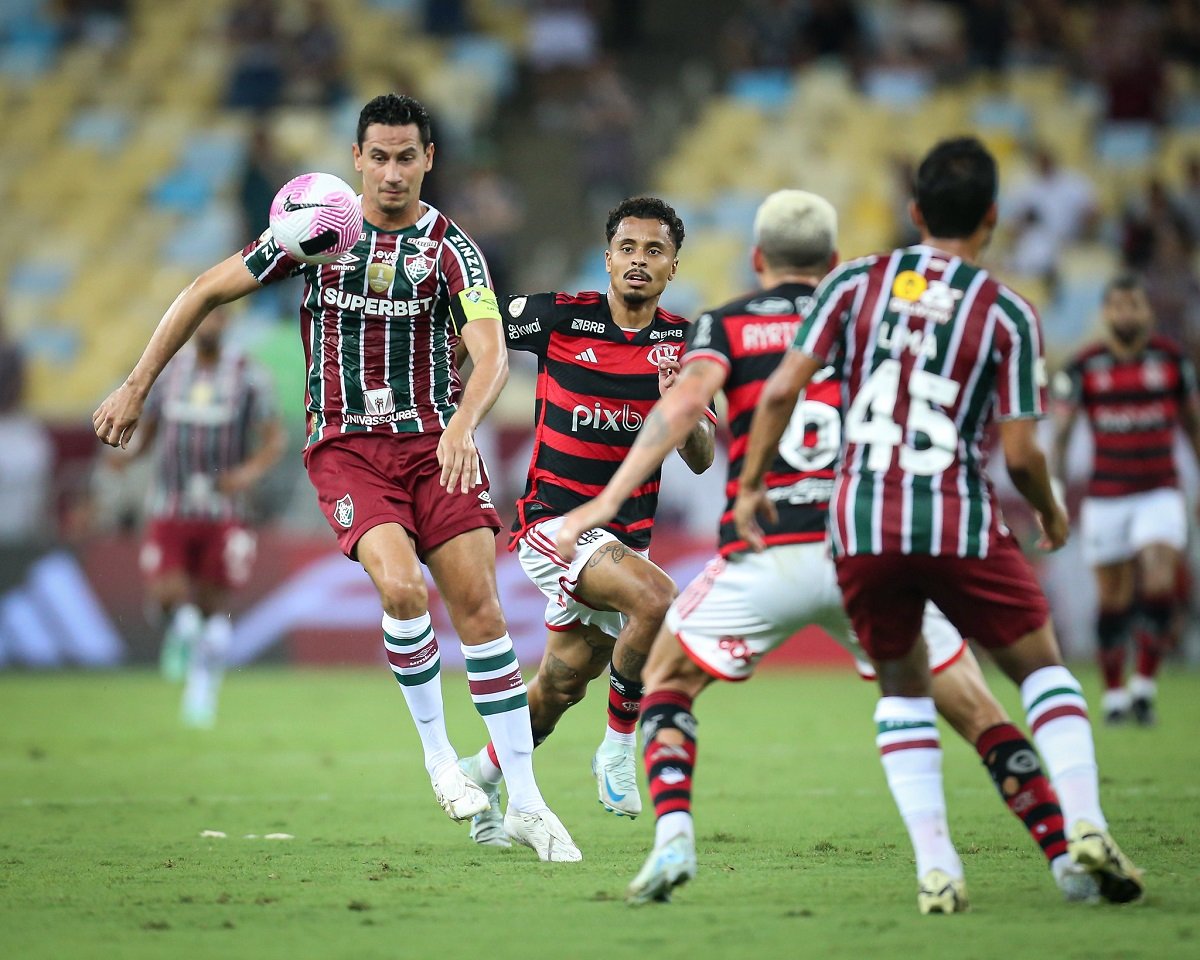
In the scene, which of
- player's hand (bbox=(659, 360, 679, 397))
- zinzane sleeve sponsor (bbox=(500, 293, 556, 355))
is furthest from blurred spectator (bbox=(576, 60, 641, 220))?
player's hand (bbox=(659, 360, 679, 397))

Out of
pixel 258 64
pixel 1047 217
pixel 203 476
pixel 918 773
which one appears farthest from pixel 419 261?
pixel 258 64

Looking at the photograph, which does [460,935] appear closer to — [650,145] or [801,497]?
[801,497]

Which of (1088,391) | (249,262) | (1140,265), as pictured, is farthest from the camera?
(1140,265)

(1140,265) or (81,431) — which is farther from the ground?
(1140,265)

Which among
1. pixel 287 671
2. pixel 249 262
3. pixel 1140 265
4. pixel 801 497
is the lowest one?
pixel 287 671

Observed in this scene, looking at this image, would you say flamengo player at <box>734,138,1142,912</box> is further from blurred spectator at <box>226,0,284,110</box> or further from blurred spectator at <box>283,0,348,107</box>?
blurred spectator at <box>226,0,284,110</box>

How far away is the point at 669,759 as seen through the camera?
5.44 m

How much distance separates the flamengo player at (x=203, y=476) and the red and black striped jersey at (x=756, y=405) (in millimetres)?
7537

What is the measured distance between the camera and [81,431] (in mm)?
16953

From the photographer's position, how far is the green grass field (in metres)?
4.89

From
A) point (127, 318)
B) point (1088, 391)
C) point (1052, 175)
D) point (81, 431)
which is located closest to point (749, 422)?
point (1088, 391)

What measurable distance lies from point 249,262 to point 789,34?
16.0 meters

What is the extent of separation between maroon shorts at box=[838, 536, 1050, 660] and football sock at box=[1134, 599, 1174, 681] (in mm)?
6972

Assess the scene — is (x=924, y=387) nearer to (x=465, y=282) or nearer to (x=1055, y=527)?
(x=1055, y=527)
